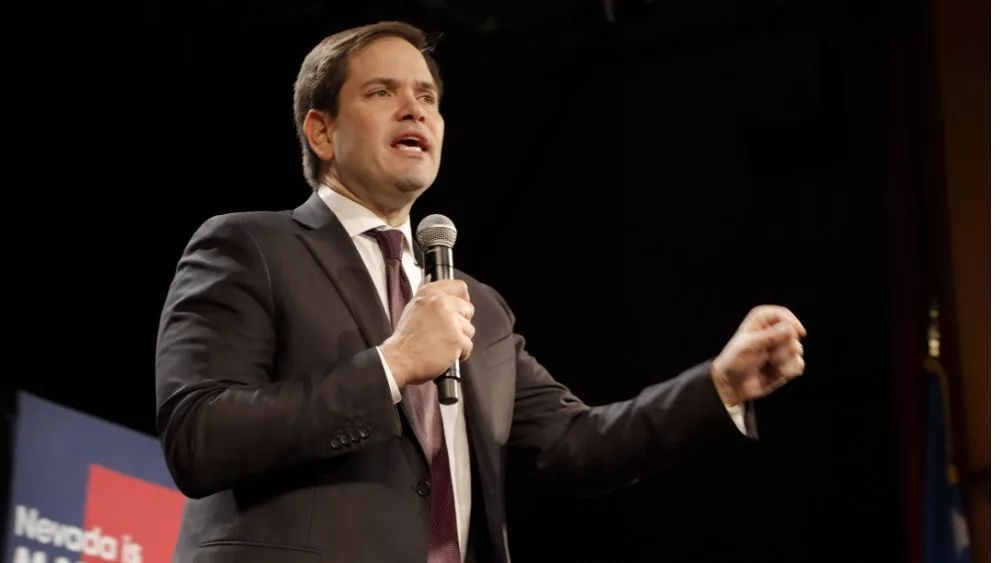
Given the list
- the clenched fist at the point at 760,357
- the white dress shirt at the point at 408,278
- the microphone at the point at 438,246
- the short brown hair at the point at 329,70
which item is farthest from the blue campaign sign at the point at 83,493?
the clenched fist at the point at 760,357

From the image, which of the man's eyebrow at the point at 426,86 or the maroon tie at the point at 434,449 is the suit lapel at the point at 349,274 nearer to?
the maroon tie at the point at 434,449

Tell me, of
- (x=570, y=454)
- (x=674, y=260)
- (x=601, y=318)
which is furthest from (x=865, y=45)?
(x=570, y=454)

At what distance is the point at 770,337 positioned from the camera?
1.64 m

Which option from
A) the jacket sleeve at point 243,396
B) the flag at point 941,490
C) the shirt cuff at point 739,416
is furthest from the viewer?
the flag at point 941,490

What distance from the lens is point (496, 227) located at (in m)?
5.57

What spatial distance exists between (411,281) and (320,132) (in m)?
0.34

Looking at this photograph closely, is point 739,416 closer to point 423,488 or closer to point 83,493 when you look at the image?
point 423,488

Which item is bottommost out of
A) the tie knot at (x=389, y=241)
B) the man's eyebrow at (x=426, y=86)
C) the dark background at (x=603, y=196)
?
the tie knot at (x=389, y=241)

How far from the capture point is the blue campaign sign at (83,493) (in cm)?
292

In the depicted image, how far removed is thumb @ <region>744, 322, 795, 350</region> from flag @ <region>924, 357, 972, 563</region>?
6.57ft

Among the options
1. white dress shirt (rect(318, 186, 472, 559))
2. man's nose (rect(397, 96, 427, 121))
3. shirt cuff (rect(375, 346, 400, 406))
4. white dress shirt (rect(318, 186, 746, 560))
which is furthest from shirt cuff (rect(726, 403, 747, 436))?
man's nose (rect(397, 96, 427, 121))

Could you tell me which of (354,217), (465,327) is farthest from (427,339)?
(354,217)

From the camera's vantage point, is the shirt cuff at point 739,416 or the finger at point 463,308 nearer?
the finger at point 463,308

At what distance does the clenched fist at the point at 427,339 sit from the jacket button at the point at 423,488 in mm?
170
